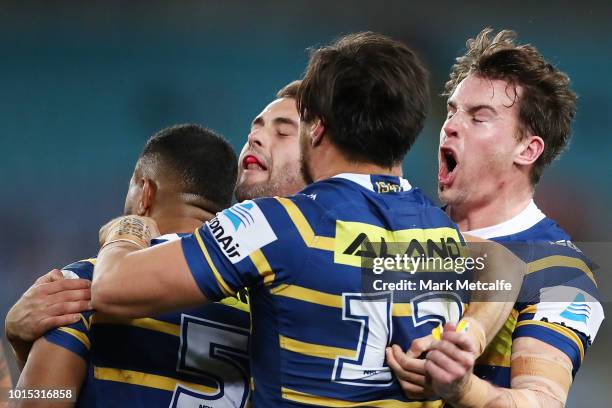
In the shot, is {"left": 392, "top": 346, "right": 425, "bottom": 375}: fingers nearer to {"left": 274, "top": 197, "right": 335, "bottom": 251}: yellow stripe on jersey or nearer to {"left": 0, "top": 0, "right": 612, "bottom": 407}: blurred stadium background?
{"left": 274, "top": 197, "right": 335, "bottom": 251}: yellow stripe on jersey

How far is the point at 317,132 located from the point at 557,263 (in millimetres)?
1028

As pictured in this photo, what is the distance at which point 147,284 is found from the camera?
1.99m

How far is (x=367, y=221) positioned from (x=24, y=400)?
1101 millimetres

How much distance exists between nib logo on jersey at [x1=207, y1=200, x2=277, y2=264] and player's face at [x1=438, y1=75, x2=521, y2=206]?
1.34 meters

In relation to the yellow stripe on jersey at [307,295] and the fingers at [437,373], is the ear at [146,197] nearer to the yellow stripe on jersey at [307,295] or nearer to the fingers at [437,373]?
the yellow stripe on jersey at [307,295]

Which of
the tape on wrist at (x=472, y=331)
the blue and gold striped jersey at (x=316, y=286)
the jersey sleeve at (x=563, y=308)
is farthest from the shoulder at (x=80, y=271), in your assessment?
the jersey sleeve at (x=563, y=308)

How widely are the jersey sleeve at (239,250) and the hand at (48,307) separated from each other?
475 mm

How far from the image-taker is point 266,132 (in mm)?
3621

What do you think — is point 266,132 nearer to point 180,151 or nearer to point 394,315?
point 180,151

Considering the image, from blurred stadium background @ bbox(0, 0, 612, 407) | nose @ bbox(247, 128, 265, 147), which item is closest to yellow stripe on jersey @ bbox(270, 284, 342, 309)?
nose @ bbox(247, 128, 265, 147)

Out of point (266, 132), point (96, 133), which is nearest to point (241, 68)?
point (96, 133)

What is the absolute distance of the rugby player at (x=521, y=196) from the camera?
252cm

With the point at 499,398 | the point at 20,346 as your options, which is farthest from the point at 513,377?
the point at 20,346

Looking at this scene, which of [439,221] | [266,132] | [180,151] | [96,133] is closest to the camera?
[439,221]
